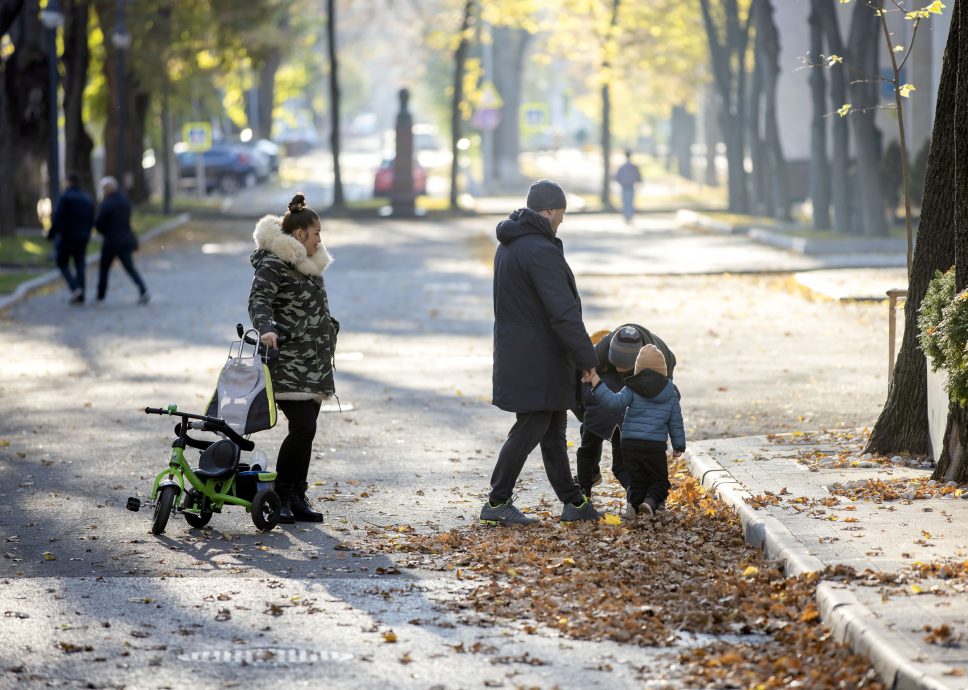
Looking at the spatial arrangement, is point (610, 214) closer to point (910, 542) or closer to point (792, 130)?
point (792, 130)

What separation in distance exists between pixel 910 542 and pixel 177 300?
16.9 m

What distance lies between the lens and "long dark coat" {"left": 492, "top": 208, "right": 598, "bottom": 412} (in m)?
8.47

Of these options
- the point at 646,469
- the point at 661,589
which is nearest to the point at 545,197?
the point at 646,469

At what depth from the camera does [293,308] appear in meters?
8.93

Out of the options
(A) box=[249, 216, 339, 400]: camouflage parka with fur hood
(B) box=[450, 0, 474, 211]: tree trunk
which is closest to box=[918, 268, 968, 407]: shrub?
(A) box=[249, 216, 339, 400]: camouflage parka with fur hood

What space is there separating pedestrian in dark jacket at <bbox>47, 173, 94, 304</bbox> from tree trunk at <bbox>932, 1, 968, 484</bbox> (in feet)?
51.7

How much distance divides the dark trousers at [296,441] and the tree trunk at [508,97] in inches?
2146

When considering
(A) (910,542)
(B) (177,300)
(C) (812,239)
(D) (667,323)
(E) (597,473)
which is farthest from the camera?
(C) (812,239)

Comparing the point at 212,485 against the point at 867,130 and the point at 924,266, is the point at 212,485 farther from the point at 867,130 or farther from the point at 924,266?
the point at 867,130

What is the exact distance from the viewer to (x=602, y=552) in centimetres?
803

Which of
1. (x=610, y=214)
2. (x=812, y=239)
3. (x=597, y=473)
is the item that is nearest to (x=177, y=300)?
(x=812, y=239)

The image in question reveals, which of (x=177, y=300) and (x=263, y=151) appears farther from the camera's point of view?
(x=263, y=151)

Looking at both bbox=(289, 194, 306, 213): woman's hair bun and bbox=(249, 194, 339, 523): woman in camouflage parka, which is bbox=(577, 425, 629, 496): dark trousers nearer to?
bbox=(249, 194, 339, 523): woman in camouflage parka

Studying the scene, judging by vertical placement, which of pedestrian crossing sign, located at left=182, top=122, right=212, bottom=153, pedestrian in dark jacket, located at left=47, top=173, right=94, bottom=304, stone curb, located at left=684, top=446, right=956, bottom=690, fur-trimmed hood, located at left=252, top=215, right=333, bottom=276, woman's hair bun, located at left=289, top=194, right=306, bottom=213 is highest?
pedestrian crossing sign, located at left=182, top=122, right=212, bottom=153
